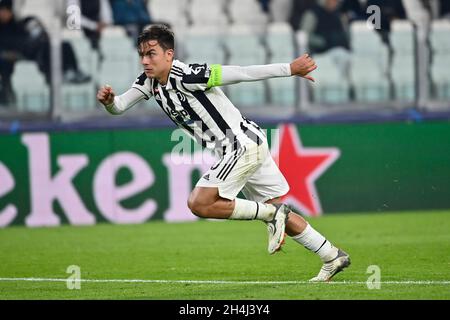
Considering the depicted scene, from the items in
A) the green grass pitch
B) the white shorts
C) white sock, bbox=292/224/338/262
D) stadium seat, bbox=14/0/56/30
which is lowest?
the green grass pitch

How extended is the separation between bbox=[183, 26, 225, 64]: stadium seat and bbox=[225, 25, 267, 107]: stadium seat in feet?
0.44

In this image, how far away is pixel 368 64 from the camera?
16703 mm

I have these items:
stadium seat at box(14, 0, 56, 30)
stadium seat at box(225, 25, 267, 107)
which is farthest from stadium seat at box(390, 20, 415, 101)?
stadium seat at box(14, 0, 56, 30)

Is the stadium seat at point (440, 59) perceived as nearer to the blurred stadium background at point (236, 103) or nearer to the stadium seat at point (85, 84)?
the blurred stadium background at point (236, 103)

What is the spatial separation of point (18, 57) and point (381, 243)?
715cm

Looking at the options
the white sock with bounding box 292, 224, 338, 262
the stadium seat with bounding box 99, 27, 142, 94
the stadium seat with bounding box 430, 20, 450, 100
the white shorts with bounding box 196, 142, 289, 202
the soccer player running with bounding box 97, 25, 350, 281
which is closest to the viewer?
the soccer player running with bounding box 97, 25, 350, 281

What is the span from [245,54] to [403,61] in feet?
8.03

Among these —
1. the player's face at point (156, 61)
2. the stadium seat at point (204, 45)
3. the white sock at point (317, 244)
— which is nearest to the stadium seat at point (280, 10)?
the stadium seat at point (204, 45)

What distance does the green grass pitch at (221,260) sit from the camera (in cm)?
830

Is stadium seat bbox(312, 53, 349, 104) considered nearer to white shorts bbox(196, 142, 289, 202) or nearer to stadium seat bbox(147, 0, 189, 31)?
stadium seat bbox(147, 0, 189, 31)

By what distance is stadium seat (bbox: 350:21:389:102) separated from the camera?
54.4ft

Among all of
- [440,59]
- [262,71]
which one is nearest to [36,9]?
[440,59]

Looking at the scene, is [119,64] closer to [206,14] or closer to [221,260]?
[206,14]
